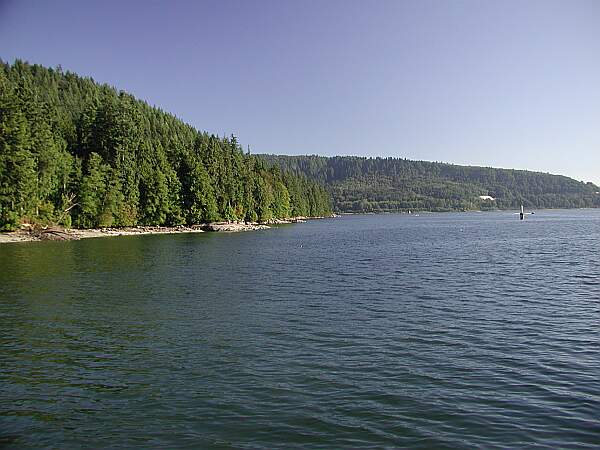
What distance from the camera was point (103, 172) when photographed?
312 ft

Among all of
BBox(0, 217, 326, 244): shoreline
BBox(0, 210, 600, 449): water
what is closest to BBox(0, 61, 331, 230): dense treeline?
BBox(0, 217, 326, 244): shoreline

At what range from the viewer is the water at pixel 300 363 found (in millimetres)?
12375

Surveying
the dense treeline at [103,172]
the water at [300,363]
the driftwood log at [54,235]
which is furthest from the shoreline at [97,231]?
the water at [300,363]

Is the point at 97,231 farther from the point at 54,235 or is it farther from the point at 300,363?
the point at 300,363

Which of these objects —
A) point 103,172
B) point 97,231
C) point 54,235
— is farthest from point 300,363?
point 103,172

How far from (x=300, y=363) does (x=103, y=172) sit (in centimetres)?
8719

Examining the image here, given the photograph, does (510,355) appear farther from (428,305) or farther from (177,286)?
(177,286)

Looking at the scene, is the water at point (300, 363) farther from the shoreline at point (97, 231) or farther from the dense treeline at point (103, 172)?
the dense treeline at point (103, 172)

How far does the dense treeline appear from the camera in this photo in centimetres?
7431

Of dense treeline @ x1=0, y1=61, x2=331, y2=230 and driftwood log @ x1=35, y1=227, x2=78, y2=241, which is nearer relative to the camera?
dense treeline @ x1=0, y1=61, x2=331, y2=230

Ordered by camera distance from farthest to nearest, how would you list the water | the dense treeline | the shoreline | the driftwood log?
the driftwood log, the dense treeline, the shoreline, the water

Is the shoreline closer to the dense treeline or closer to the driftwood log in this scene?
the driftwood log

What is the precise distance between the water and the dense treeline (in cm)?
4602

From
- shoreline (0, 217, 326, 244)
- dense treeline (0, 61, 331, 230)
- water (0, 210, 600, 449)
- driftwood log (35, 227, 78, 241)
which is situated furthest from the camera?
driftwood log (35, 227, 78, 241)
